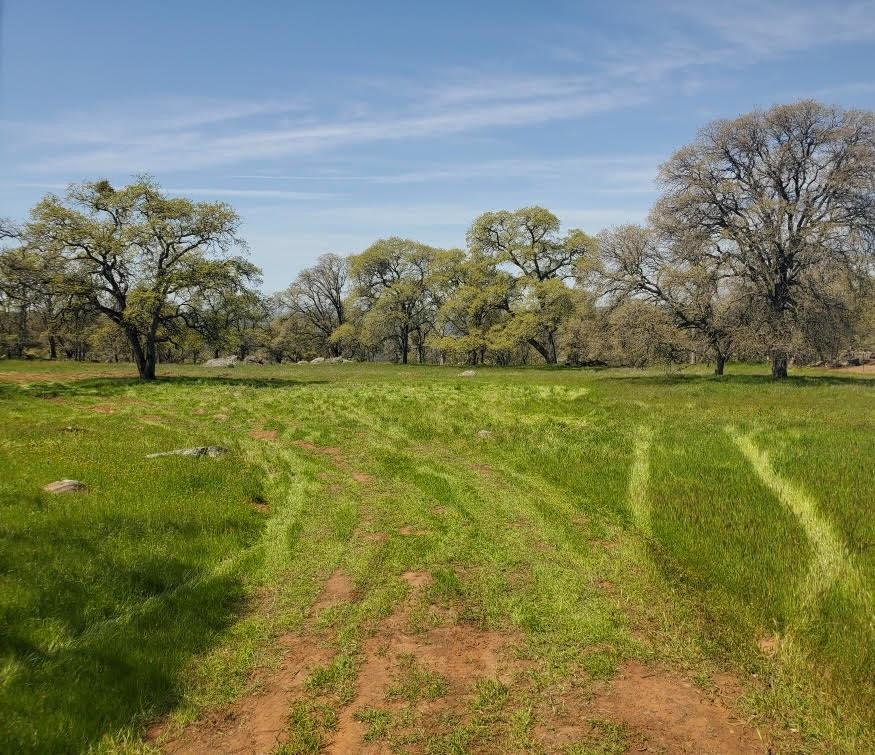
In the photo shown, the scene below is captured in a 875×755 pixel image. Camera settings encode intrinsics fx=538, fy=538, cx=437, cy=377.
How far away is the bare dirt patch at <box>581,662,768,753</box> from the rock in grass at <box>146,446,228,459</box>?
35.8 ft

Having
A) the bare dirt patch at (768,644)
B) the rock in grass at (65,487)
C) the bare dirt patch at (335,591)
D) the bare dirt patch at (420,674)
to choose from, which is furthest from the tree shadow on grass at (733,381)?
the rock in grass at (65,487)

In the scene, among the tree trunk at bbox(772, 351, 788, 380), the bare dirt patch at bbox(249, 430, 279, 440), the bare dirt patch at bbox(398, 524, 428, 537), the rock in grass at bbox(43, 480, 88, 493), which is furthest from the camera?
the tree trunk at bbox(772, 351, 788, 380)

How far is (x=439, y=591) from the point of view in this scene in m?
6.98

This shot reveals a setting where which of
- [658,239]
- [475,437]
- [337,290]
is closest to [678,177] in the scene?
[658,239]

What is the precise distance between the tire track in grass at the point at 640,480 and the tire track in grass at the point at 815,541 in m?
2.29

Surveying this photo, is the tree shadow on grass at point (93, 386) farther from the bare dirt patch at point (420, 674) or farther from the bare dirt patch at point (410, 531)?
the bare dirt patch at point (420, 674)

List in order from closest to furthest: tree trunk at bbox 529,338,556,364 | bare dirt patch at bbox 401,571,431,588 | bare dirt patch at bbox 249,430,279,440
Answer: bare dirt patch at bbox 401,571,431,588
bare dirt patch at bbox 249,430,279,440
tree trunk at bbox 529,338,556,364

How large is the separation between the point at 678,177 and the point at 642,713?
33.8 metres

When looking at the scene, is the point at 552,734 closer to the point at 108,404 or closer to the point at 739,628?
the point at 739,628

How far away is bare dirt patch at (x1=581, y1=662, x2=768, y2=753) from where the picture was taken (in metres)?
4.39

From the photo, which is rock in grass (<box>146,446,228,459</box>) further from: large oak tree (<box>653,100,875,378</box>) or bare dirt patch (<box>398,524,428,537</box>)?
large oak tree (<box>653,100,875,378</box>)

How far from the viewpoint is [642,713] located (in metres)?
4.73

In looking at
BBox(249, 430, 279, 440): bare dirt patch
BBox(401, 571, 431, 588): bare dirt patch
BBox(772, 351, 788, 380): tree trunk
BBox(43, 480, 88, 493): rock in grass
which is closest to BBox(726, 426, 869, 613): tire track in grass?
BBox(401, 571, 431, 588): bare dirt patch

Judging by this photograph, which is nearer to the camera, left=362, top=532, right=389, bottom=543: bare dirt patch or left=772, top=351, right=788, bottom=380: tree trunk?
left=362, top=532, right=389, bottom=543: bare dirt patch
